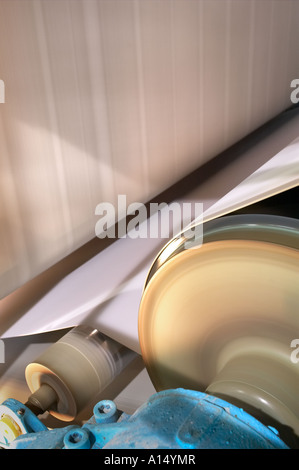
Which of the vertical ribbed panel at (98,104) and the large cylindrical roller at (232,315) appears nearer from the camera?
the large cylindrical roller at (232,315)

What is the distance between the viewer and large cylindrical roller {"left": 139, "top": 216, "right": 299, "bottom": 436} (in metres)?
0.50

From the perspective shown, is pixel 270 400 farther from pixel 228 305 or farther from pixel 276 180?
pixel 276 180

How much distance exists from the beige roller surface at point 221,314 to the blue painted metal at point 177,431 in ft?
0.32

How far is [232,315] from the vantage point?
1.84ft

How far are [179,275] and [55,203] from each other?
0.25m

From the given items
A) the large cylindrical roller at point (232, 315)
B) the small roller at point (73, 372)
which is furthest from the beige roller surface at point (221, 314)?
the small roller at point (73, 372)

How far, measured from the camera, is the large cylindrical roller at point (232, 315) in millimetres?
501

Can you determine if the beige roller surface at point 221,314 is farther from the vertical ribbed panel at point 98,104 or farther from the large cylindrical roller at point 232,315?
the vertical ribbed panel at point 98,104

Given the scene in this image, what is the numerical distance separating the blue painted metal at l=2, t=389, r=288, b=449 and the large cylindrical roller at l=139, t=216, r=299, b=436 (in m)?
0.07

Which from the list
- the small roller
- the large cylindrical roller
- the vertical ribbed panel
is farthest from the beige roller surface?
the vertical ribbed panel

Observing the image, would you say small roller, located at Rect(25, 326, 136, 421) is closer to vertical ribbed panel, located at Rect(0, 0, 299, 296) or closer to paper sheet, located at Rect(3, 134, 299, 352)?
paper sheet, located at Rect(3, 134, 299, 352)

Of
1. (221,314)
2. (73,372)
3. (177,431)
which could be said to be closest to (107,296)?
(73,372)

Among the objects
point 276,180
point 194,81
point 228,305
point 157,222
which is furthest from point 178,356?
point 194,81

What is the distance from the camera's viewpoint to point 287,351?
0.52 m
